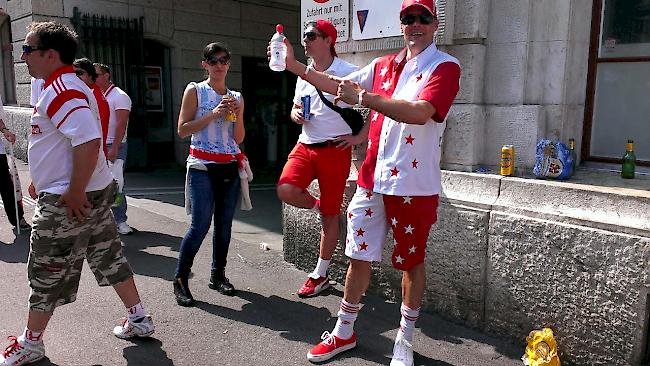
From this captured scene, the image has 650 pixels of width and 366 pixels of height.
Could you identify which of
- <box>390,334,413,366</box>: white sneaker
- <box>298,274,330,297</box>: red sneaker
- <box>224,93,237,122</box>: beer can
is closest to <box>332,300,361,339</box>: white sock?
<box>390,334,413,366</box>: white sneaker

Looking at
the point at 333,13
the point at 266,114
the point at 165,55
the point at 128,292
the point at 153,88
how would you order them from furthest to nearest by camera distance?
the point at 266,114 < the point at 165,55 < the point at 153,88 < the point at 333,13 < the point at 128,292

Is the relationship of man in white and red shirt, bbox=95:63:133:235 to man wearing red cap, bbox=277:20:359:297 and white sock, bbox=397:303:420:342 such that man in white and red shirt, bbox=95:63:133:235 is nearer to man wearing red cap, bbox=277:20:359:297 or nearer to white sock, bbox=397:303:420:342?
man wearing red cap, bbox=277:20:359:297

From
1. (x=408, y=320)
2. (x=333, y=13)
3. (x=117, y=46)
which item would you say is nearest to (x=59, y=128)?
(x=408, y=320)

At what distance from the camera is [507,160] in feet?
11.6

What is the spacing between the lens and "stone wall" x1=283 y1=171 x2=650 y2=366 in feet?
9.36

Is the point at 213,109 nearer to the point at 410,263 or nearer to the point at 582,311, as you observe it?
the point at 410,263

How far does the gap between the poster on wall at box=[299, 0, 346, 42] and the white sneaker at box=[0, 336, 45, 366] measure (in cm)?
307

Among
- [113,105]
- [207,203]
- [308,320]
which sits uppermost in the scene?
[113,105]

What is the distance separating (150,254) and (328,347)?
2.66 meters

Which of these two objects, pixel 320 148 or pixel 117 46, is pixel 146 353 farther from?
pixel 117 46

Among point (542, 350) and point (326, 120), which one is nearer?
point (542, 350)

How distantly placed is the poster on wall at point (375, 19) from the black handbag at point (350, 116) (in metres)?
0.63

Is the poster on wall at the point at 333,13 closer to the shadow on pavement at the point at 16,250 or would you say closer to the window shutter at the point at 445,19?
the window shutter at the point at 445,19

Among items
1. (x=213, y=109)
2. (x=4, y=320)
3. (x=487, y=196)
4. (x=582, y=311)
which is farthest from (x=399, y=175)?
(x=4, y=320)
